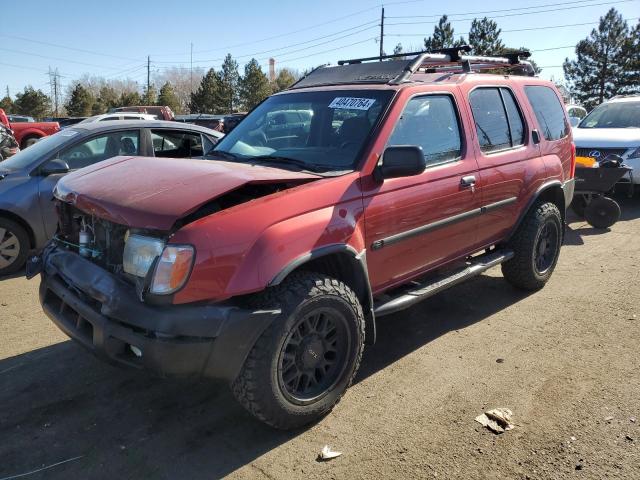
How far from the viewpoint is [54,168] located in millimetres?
5547

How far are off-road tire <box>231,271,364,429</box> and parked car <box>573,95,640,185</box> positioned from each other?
7708mm

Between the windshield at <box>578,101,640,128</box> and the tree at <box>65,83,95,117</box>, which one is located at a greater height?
the tree at <box>65,83,95,117</box>

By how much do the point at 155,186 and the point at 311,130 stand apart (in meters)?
1.35

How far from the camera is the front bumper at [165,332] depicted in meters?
2.60

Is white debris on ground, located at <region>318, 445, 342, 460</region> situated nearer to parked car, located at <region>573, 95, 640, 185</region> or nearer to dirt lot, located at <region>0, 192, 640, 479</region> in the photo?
dirt lot, located at <region>0, 192, 640, 479</region>

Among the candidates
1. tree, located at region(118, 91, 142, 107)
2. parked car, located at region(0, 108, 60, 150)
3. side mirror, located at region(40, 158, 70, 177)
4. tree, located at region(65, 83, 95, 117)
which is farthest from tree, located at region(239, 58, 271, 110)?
side mirror, located at region(40, 158, 70, 177)

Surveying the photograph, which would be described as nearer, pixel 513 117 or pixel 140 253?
pixel 140 253

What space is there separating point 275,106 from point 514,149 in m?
2.13

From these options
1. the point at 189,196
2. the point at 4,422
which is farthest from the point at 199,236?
the point at 4,422

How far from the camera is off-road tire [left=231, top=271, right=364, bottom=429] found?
2.80 metres

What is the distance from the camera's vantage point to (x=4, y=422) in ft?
10.3

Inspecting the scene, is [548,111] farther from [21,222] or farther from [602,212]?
[21,222]

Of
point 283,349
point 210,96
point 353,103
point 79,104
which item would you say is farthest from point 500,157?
point 79,104

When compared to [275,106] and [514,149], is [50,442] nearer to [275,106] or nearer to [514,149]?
[275,106]
